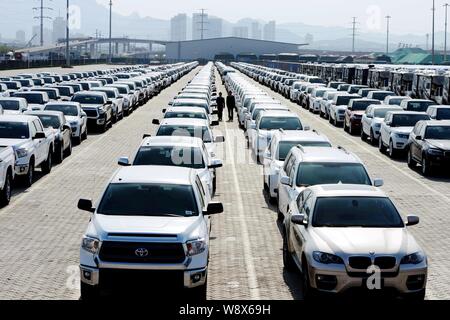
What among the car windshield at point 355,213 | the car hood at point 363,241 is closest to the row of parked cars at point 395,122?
the car windshield at point 355,213

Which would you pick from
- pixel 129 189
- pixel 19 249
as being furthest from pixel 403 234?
pixel 19 249

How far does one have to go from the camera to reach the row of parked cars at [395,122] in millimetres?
23094

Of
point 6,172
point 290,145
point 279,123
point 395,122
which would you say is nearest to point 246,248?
point 290,145

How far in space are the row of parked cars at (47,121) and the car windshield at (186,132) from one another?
295 centimetres

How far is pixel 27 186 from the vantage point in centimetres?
1988

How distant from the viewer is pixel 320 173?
47.1 feet

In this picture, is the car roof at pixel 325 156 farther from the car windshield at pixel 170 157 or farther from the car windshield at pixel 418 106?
the car windshield at pixel 418 106

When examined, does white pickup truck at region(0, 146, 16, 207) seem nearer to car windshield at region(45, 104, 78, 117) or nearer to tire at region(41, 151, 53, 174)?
tire at region(41, 151, 53, 174)

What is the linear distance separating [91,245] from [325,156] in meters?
6.14

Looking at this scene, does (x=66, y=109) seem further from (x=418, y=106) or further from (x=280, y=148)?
(x=418, y=106)

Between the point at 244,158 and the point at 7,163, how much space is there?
10.5 metres
